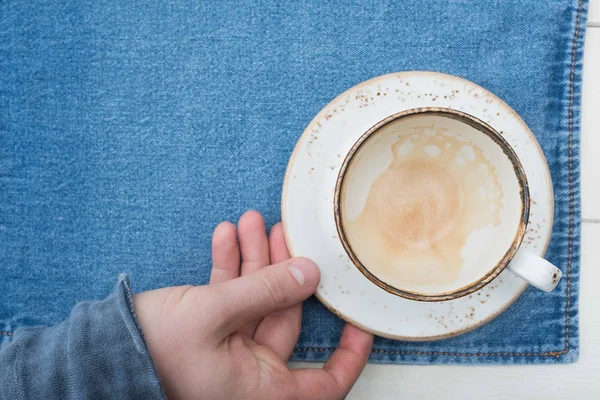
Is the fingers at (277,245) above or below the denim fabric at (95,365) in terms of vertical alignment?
above

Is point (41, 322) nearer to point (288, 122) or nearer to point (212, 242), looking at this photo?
point (212, 242)

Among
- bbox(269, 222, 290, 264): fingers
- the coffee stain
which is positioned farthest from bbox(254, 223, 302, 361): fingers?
the coffee stain

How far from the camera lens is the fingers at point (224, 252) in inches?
20.3

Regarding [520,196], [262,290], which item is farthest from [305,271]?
[520,196]

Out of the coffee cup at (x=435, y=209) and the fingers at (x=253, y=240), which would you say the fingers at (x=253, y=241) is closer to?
the fingers at (x=253, y=240)

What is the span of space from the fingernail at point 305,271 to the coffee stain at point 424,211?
5cm

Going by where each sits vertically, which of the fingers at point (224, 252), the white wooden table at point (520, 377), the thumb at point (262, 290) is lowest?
the white wooden table at point (520, 377)

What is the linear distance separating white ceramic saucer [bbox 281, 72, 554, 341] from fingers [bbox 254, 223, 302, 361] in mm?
66

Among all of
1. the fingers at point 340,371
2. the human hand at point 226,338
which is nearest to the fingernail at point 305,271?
the human hand at point 226,338

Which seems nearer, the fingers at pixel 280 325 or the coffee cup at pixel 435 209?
the coffee cup at pixel 435 209

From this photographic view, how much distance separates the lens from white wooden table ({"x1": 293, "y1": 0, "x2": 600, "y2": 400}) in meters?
0.54

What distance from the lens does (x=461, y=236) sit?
1.44 ft

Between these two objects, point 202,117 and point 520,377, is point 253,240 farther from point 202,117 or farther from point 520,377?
point 520,377

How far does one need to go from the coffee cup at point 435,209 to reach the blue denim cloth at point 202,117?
0.13 meters
